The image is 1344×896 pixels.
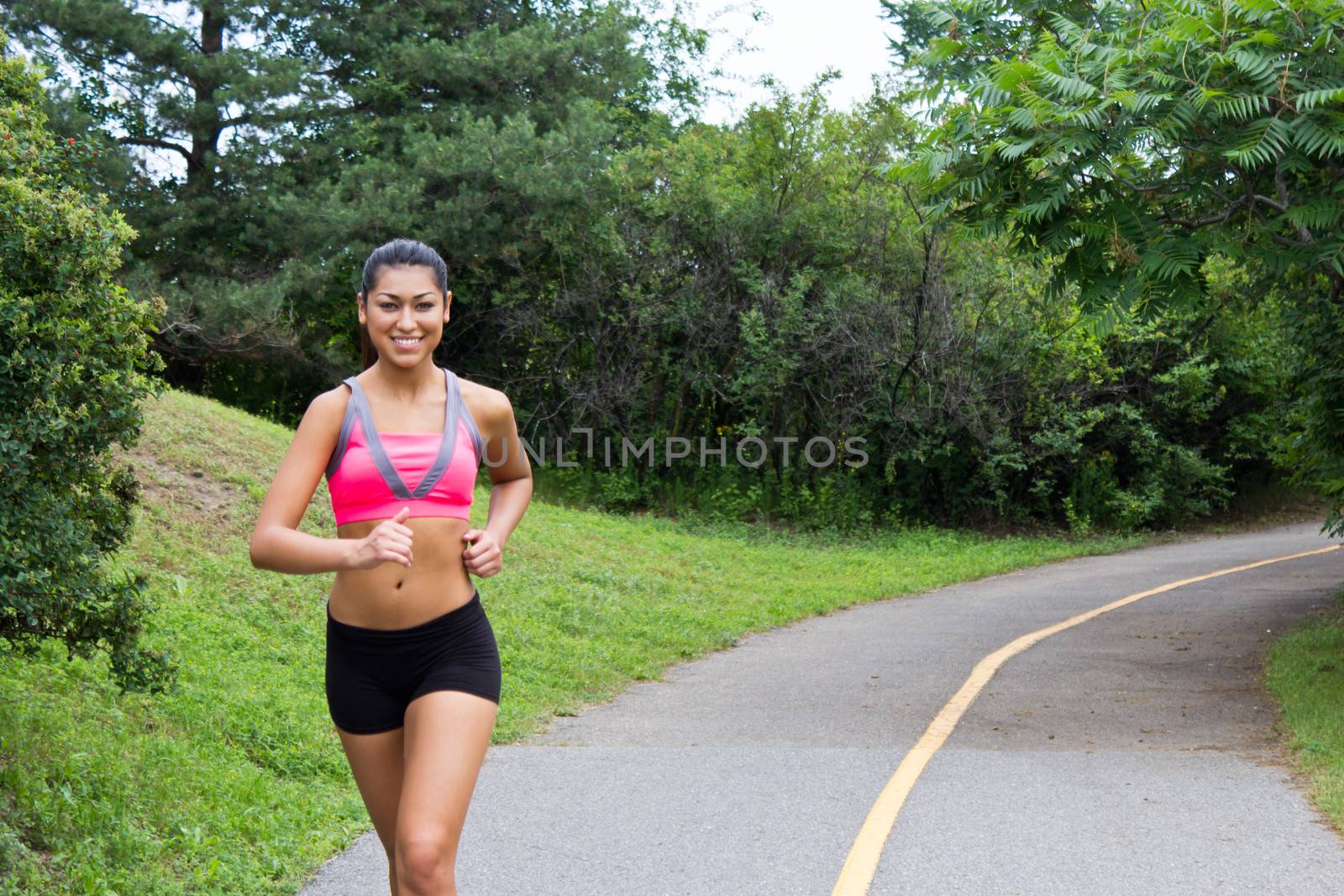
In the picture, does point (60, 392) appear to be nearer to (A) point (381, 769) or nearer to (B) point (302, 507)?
(B) point (302, 507)

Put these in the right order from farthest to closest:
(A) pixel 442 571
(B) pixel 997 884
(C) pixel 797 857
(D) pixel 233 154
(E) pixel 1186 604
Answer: (D) pixel 233 154 < (E) pixel 1186 604 < (C) pixel 797 857 < (B) pixel 997 884 < (A) pixel 442 571

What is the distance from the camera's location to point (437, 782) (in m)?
3.35

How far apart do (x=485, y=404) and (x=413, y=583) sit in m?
0.58

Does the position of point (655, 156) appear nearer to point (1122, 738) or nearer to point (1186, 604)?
point (1186, 604)

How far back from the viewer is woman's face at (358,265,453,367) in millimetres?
3604

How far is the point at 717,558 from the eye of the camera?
19.6 meters

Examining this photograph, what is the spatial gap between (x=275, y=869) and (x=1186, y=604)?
13339mm

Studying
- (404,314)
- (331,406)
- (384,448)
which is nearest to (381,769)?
(384,448)

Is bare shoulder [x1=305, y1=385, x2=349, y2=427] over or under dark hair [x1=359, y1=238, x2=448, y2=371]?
under

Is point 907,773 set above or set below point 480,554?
below

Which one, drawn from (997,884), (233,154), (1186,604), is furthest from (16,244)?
(233,154)

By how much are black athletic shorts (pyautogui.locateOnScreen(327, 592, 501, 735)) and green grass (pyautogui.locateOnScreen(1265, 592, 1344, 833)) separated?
187 inches

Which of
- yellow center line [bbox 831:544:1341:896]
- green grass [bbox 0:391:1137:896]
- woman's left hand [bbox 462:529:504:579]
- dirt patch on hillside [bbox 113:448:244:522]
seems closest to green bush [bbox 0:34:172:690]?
green grass [bbox 0:391:1137:896]

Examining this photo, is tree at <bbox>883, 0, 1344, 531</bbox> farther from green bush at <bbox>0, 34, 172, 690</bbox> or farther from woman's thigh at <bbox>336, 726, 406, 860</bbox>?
woman's thigh at <bbox>336, 726, 406, 860</bbox>
